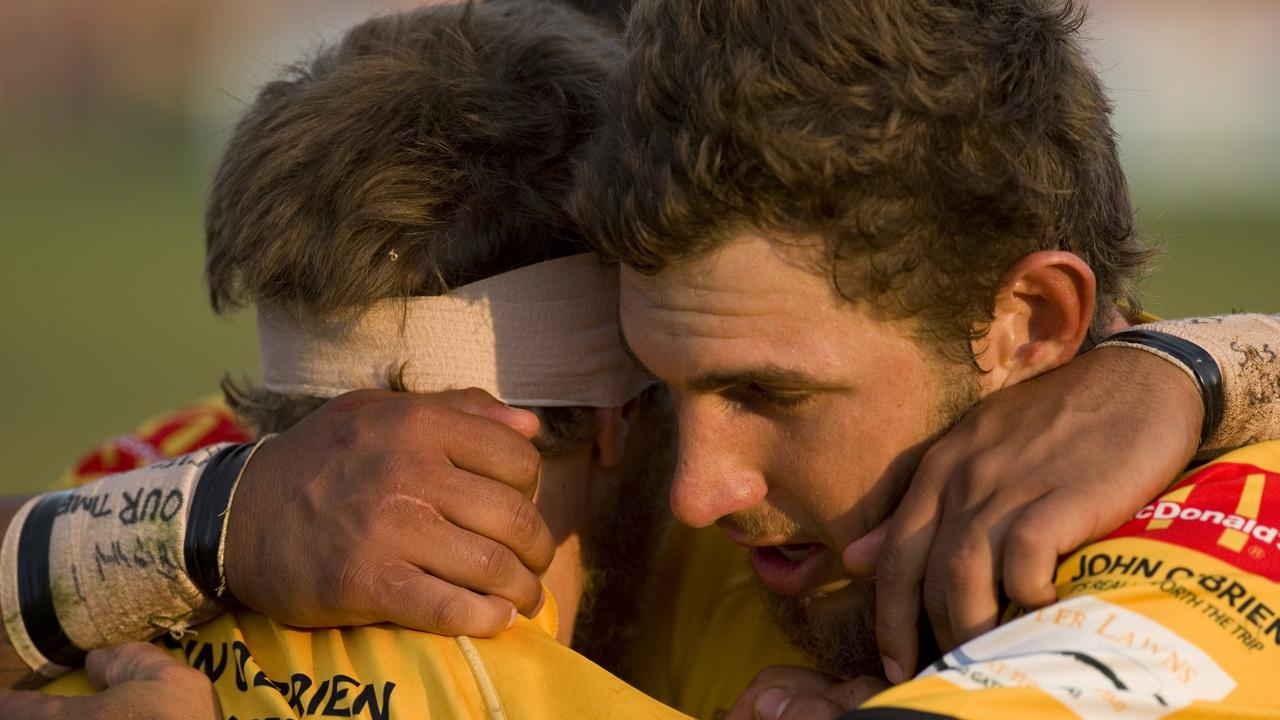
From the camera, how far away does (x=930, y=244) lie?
103 inches

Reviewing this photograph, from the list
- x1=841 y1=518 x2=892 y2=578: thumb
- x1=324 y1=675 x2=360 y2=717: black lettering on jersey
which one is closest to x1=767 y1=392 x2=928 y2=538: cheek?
x1=841 y1=518 x2=892 y2=578: thumb

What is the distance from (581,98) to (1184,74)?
27275 millimetres

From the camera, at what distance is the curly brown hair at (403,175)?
9.86 feet

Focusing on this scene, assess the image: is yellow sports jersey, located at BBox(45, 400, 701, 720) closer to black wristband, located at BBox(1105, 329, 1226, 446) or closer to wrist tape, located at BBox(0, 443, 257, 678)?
wrist tape, located at BBox(0, 443, 257, 678)

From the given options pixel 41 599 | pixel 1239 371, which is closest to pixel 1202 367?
pixel 1239 371

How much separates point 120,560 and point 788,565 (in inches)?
56.6

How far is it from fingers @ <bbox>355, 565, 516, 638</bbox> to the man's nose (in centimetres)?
45

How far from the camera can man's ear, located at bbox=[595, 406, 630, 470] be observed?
3.31 metres

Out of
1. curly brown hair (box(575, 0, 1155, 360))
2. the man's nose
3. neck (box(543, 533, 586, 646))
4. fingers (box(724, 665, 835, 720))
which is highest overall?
curly brown hair (box(575, 0, 1155, 360))

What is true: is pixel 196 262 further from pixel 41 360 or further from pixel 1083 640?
pixel 1083 640

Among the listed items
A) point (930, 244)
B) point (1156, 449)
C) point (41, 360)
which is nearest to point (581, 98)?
point (930, 244)

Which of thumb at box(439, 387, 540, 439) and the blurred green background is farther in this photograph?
the blurred green background

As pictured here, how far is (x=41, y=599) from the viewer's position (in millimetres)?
2943

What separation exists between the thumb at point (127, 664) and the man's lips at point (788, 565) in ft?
4.16
